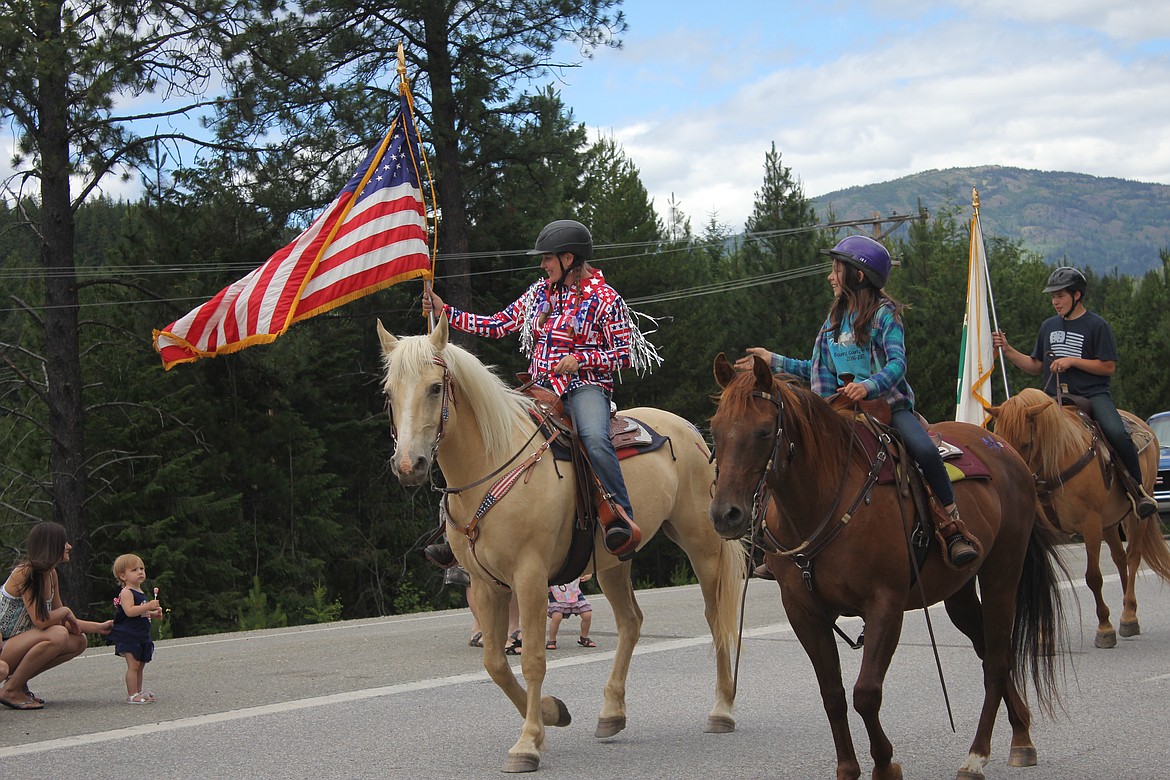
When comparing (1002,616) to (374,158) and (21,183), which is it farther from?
(21,183)

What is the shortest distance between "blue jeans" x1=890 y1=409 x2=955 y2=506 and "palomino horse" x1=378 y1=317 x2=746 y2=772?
2.06 meters

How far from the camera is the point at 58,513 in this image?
22.8 meters

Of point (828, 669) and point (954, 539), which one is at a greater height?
point (954, 539)

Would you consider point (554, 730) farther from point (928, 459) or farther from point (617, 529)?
point (928, 459)

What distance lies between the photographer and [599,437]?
734 centimetres

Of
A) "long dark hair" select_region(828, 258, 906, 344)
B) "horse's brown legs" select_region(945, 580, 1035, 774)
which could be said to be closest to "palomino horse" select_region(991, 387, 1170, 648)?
"horse's brown legs" select_region(945, 580, 1035, 774)

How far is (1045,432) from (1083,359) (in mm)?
742

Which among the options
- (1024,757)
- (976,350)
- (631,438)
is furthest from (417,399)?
(976,350)

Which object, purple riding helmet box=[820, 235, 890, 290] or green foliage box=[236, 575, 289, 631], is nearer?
purple riding helmet box=[820, 235, 890, 290]

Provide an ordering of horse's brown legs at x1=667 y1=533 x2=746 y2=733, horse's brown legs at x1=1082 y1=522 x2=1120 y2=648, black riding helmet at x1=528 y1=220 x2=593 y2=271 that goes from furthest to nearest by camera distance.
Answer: horse's brown legs at x1=1082 y1=522 x2=1120 y2=648 < horse's brown legs at x1=667 y1=533 x2=746 y2=733 < black riding helmet at x1=528 y1=220 x2=593 y2=271

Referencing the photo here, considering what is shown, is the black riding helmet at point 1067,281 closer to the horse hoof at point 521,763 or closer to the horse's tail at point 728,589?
the horse's tail at point 728,589

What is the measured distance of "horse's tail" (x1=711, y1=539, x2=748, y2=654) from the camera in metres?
8.02

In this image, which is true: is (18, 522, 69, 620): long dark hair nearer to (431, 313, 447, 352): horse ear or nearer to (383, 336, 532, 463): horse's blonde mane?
(383, 336, 532, 463): horse's blonde mane

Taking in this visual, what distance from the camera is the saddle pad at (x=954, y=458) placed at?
6.01 m
